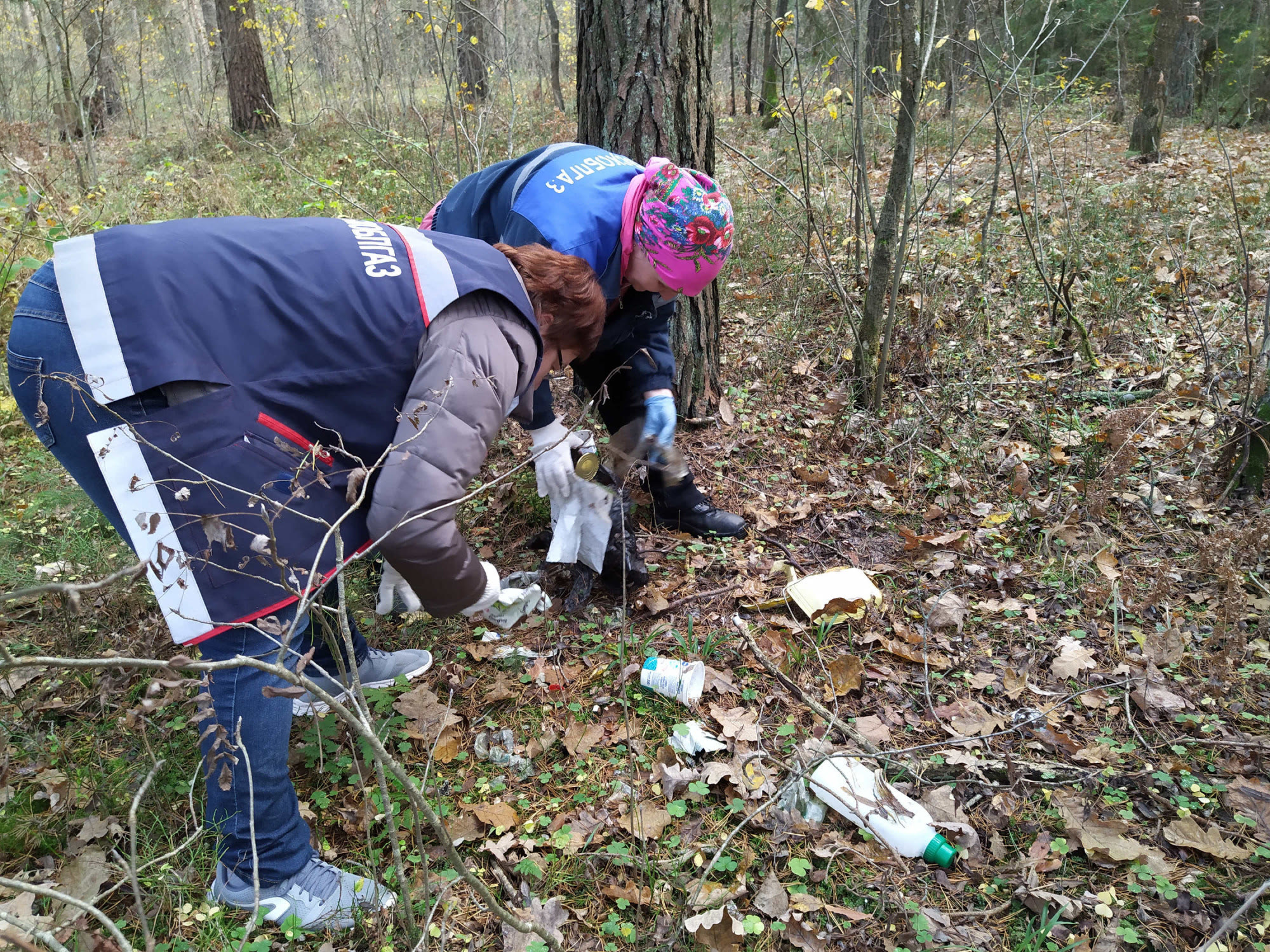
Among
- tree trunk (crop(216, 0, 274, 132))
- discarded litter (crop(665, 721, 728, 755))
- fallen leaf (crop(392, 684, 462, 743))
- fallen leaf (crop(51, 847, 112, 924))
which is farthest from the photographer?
tree trunk (crop(216, 0, 274, 132))

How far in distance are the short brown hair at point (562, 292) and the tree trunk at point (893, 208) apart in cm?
209

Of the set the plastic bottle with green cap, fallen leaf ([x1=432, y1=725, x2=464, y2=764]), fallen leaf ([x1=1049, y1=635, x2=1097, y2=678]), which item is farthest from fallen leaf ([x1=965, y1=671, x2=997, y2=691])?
fallen leaf ([x1=432, y1=725, x2=464, y2=764])

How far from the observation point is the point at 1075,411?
12.1 ft

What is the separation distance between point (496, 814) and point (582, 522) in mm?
1022

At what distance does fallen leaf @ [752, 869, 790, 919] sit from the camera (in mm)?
1832

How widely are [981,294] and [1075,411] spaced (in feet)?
4.27

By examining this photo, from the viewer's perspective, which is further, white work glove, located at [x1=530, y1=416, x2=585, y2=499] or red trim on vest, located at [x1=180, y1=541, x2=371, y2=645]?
white work glove, located at [x1=530, y1=416, x2=585, y2=499]

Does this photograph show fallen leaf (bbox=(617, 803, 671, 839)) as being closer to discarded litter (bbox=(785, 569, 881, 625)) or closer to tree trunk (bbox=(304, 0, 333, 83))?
discarded litter (bbox=(785, 569, 881, 625))

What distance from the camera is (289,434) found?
1.67 metres

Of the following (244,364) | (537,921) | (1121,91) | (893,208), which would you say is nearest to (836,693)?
(537,921)

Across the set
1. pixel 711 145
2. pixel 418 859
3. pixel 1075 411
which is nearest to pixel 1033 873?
pixel 418 859

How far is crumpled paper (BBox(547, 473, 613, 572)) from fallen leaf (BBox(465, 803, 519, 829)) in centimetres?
84

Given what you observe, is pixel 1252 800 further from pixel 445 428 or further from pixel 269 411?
pixel 269 411

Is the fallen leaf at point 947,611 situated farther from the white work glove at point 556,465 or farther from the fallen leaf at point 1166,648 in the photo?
the white work glove at point 556,465
